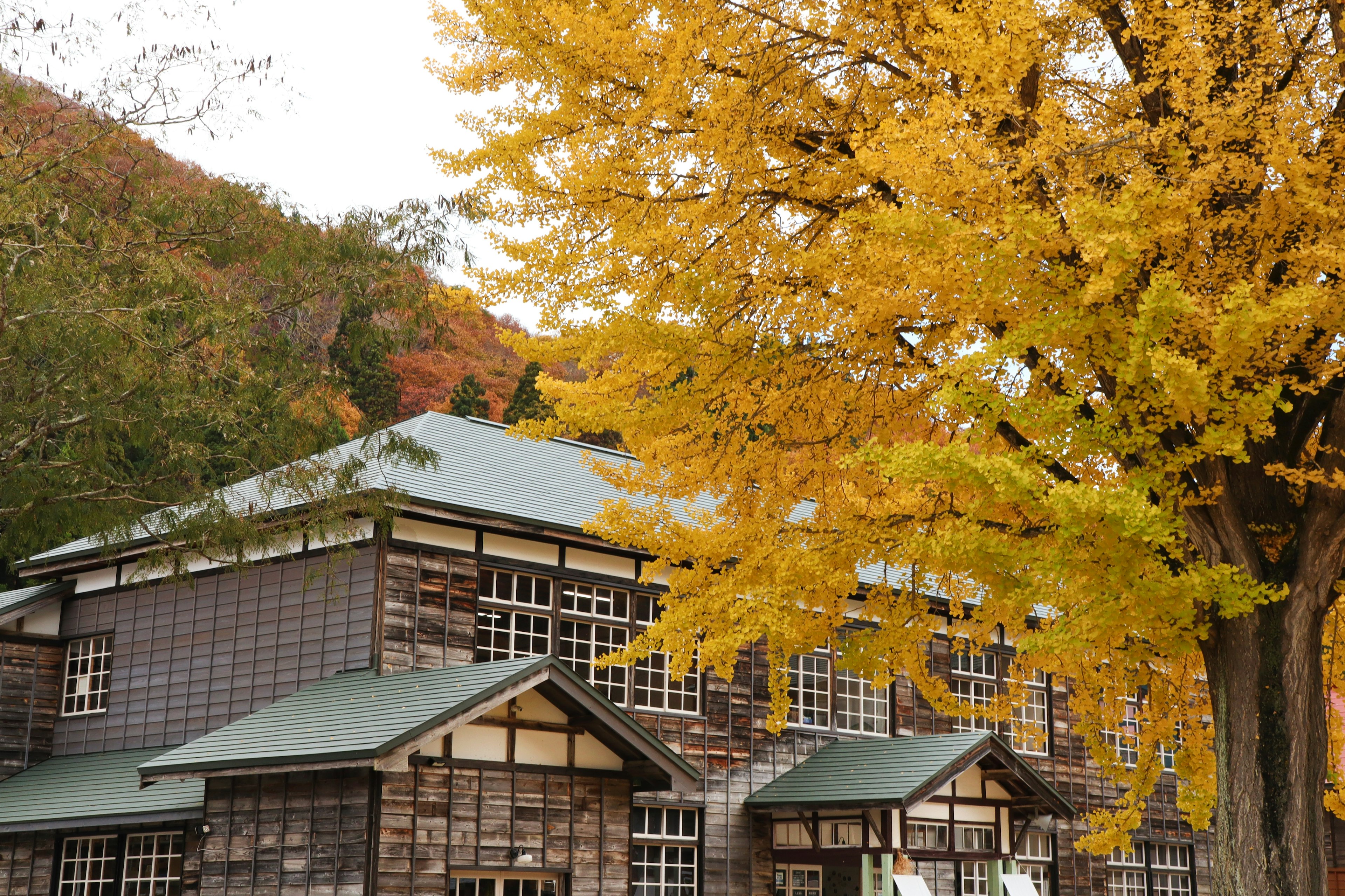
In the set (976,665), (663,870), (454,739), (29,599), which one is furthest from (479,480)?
(976,665)

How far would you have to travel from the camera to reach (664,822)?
1833cm

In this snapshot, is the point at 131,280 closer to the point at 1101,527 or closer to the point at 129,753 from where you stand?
the point at 129,753

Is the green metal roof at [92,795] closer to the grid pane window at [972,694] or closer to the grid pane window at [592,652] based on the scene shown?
the grid pane window at [592,652]

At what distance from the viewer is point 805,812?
1934 cm

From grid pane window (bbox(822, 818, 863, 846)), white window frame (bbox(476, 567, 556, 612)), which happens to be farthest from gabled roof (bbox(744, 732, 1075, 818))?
white window frame (bbox(476, 567, 556, 612))

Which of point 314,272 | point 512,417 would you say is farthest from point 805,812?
point 512,417

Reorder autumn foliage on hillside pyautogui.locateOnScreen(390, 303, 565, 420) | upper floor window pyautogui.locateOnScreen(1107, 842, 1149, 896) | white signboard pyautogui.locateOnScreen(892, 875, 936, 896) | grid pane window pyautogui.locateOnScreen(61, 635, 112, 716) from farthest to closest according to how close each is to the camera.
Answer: autumn foliage on hillside pyautogui.locateOnScreen(390, 303, 565, 420) → upper floor window pyautogui.locateOnScreen(1107, 842, 1149, 896) → grid pane window pyautogui.locateOnScreen(61, 635, 112, 716) → white signboard pyautogui.locateOnScreen(892, 875, 936, 896)

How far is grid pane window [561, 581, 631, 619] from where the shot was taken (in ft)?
60.0

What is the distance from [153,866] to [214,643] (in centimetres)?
308

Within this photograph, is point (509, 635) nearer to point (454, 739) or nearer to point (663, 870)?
point (454, 739)

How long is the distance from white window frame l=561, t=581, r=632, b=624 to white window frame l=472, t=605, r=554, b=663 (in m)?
0.47

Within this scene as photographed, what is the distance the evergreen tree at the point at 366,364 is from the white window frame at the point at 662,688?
17.1 ft

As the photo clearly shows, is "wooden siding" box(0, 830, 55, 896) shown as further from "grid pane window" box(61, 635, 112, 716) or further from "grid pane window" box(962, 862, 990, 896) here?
"grid pane window" box(962, 862, 990, 896)

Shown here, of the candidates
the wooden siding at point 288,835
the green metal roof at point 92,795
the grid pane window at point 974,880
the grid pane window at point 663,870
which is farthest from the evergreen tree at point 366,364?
the grid pane window at point 974,880
